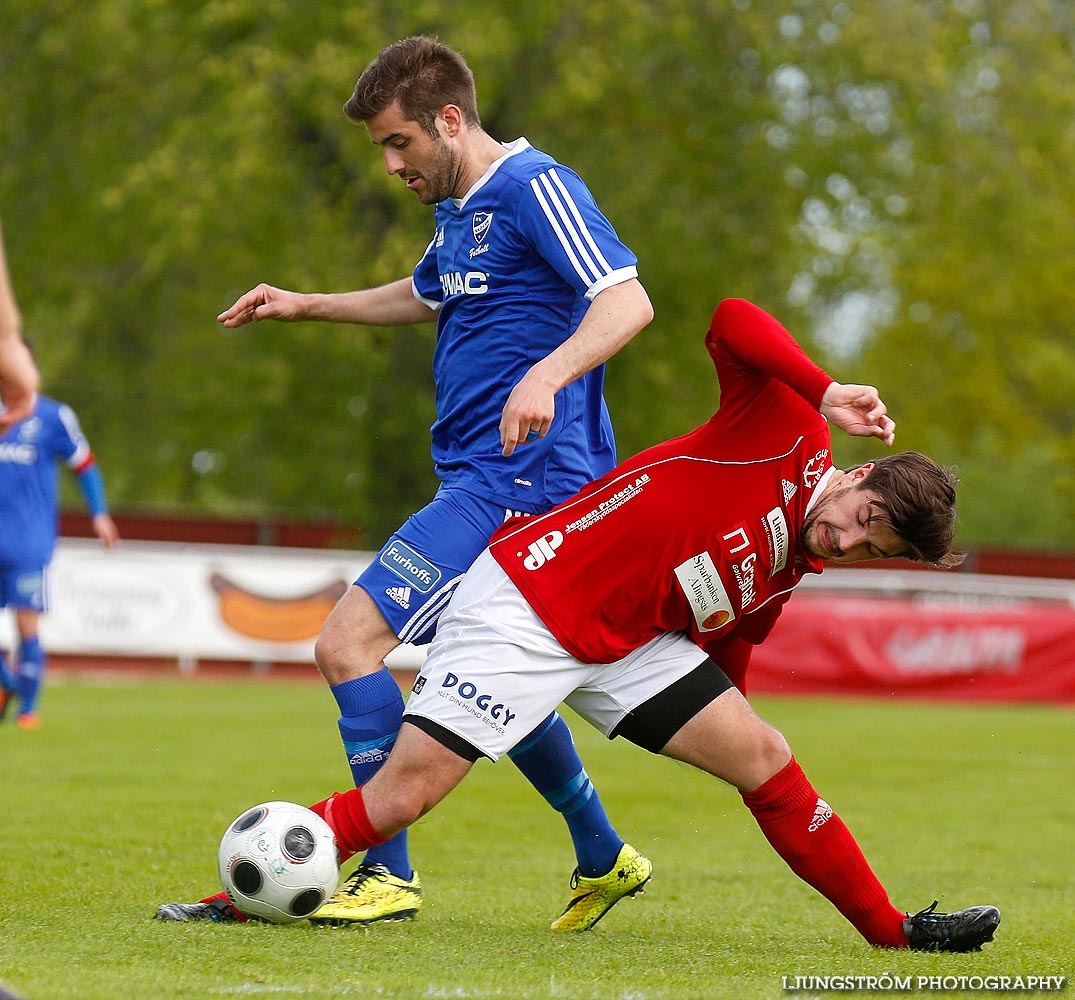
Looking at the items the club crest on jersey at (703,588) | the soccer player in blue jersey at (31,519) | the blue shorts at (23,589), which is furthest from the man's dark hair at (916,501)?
the blue shorts at (23,589)

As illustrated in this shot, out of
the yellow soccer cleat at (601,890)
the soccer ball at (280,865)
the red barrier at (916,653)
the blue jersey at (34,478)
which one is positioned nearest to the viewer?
the soccer ball at (280,865)

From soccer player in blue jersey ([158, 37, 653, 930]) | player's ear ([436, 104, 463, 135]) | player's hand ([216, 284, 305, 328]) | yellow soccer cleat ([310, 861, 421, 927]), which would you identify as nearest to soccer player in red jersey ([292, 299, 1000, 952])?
soccer player in blue jersey ([158, 37, 653, 930])

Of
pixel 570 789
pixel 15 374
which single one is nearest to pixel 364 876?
pixel 570 789

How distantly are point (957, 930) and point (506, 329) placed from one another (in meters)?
2.06

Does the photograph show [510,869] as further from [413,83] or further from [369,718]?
[413,83]

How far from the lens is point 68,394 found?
25.8m

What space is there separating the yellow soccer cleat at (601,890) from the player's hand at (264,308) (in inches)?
76.2

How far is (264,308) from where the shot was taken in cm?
505

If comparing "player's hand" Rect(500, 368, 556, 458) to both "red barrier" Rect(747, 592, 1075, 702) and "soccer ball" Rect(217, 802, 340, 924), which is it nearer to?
"soccer ball" Rect(217, 802, 340, 924)

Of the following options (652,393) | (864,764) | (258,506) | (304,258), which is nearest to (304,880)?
(864,764)

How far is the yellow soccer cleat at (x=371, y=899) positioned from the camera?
4555 mm

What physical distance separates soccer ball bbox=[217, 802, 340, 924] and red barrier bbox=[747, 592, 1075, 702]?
40.7 ft

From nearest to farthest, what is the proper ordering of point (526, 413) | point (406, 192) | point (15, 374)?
point (15, 374) < point (526, 413) < point (406, 192)

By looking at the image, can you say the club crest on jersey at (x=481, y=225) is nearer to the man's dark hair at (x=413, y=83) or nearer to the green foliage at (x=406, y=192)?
the man's dark hair at (x=413, y=83)
